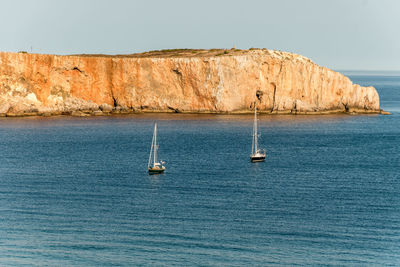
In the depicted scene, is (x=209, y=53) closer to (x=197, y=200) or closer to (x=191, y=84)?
(x=191, y=84)

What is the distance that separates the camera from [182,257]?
4303 cm

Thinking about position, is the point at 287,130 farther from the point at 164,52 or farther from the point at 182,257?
the point at 182,257

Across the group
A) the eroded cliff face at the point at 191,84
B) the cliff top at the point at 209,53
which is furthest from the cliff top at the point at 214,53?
the eroded cliff face at the point at 191,84

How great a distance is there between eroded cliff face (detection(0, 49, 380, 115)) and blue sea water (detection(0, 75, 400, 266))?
87.2 ft

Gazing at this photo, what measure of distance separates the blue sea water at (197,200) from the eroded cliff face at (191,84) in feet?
87.2

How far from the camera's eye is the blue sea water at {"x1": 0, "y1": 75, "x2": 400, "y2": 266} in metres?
44.2

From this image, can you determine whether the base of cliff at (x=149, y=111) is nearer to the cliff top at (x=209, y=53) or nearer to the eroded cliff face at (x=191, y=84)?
the eroded cliff face at (x=191, y=84)

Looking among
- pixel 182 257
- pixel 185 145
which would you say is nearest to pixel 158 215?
pixel 182 257

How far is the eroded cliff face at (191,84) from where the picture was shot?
135125mm

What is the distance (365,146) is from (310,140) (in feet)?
Answer: 27.1

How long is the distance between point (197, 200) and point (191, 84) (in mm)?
80510

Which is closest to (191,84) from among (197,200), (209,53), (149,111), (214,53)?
(149,111)

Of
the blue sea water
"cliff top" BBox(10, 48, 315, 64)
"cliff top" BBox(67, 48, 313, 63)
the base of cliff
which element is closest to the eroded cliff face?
the base of cliff

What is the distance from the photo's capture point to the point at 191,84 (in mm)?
138000
